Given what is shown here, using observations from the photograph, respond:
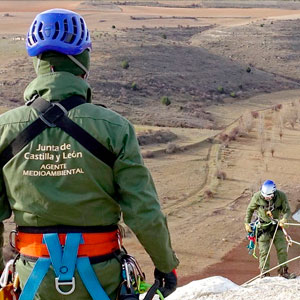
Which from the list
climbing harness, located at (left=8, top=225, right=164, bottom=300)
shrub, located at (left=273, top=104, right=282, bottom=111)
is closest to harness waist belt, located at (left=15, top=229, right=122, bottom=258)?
climbing harness, located at (left=8, top=225, right=164, bottom=300)

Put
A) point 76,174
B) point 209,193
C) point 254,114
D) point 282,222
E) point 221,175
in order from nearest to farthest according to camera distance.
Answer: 1. point 76,174
2. point 282,222
3. point 209,193
4. point 221,175
5. point 254,114

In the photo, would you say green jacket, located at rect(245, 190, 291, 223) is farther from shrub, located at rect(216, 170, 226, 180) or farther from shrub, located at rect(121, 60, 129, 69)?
shrub, located at rect(121, 60, 129, 69)

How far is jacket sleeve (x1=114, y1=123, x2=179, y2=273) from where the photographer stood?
317cm

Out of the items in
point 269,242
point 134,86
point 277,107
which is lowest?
point 277,107

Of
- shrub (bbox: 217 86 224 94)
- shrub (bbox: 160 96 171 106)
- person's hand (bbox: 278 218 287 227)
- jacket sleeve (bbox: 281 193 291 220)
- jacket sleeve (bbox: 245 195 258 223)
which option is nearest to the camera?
person's hand (bbox: 278 218 287 227)

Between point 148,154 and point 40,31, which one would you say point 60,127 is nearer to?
point 40,31

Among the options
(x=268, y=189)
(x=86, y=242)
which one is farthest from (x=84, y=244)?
(x=268, y=189)

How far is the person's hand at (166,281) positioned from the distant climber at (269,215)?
264 inches

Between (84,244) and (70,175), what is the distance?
37 cm

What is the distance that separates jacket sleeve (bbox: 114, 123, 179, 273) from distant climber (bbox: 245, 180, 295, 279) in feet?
22.7

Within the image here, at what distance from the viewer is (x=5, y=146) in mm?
3229

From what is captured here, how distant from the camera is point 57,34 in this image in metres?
3.34

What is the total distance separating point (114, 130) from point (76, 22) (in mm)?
689

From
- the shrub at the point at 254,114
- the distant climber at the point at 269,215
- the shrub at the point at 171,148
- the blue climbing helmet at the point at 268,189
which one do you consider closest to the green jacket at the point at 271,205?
the distant climber at the point at 269,215
